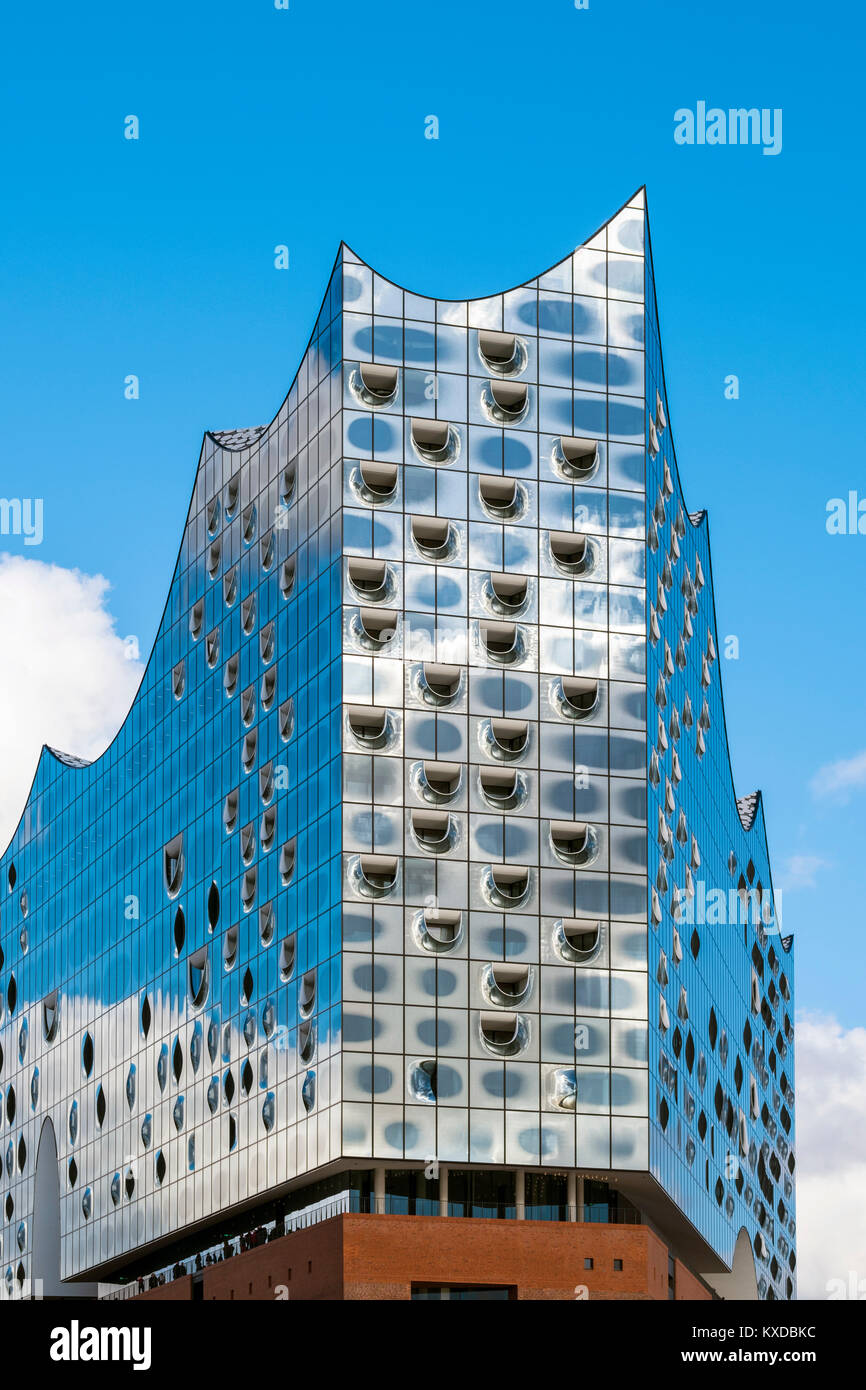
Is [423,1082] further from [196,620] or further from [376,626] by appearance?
[196,620]

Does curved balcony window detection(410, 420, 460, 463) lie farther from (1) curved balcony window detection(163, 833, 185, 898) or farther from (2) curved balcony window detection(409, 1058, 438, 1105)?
(1) curved balcony window detection(163, 833, 185, 898)

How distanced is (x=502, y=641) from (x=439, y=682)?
95.3 inches

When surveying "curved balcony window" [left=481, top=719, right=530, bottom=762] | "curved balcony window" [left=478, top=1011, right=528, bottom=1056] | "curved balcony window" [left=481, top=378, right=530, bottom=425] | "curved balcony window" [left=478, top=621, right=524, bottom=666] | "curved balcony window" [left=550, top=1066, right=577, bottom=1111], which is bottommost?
"curved balcony window" [left=550, top=1066, right=577, bottom=1111]

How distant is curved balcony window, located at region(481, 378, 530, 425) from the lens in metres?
61.6

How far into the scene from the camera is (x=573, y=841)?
59.8m

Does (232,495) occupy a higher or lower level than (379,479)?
higher

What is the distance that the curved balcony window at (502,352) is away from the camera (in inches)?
2429

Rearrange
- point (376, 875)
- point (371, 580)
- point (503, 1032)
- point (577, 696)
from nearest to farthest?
point (503, 1032), point (376, 875), point (371, 580), point (577, 696)

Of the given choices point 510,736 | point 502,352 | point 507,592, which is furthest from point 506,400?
point 510,736

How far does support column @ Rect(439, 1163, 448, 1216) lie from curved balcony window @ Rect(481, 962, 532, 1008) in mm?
4746

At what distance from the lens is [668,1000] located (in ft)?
205

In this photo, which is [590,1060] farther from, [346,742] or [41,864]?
[41,864]

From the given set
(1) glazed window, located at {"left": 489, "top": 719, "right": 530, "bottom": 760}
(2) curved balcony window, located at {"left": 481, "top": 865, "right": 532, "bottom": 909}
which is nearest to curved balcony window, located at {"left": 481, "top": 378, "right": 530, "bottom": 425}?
(1) glazed window, located at {"left": 489, "top": 719, "right": 530, "bottom": 760}
